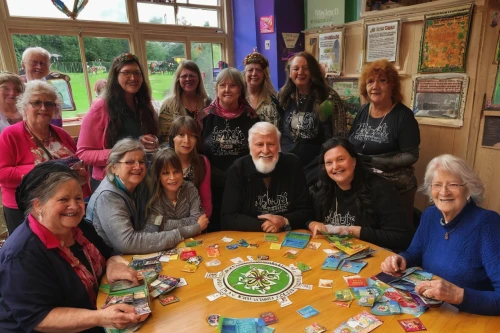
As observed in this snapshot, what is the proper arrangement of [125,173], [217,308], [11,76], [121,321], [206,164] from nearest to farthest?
1. [121,321]
2. [217,308]
3. [125,173]
4. [206,164]
5. [11,76]

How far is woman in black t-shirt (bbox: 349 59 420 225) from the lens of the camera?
2.91m

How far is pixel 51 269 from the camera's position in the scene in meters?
1.55

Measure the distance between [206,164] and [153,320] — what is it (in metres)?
1.53

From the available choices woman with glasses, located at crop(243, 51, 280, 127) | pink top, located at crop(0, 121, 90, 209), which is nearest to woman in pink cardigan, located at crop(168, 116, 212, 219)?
woman with glasses, located at crop(243, 51, 280, 127)

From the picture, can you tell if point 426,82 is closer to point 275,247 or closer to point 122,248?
point 275,247

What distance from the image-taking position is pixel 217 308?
1.56 meters

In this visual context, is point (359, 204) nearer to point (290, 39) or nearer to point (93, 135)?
point (93, 135)

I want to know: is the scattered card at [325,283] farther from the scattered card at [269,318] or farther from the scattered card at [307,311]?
the scattered card at [269,318]

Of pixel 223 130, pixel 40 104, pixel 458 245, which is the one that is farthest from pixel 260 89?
pixel 458 245

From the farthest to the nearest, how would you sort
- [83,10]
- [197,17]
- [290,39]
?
[197,17]
[290,39]
[83,10]

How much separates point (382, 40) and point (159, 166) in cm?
304

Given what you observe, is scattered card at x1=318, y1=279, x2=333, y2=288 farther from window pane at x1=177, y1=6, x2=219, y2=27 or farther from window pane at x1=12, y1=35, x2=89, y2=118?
window pane at x1=177, y1=6, x2=219, y2=27

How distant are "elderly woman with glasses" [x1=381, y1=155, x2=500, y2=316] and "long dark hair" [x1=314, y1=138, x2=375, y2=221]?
47 cm

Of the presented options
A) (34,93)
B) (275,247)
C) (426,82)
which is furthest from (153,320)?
(426,82)
